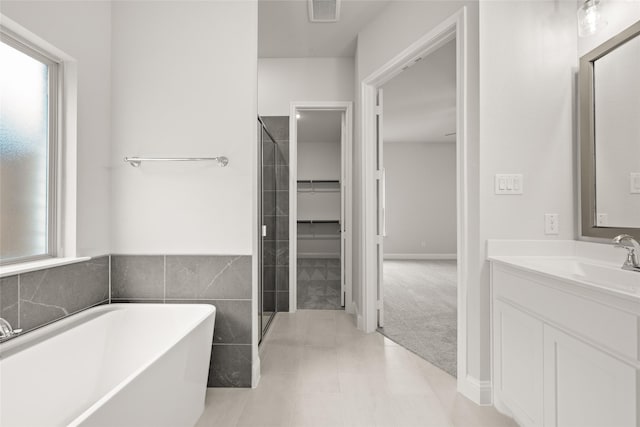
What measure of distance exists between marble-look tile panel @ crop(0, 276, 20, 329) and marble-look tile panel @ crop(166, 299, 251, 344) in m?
0.83

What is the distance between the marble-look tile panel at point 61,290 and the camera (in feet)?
4.89

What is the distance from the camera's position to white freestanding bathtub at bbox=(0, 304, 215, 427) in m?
1.16

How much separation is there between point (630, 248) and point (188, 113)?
2.47m

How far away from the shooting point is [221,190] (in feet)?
6.62

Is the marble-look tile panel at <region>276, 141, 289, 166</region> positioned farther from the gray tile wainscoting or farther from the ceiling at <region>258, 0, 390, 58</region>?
the gray tile wainscoting

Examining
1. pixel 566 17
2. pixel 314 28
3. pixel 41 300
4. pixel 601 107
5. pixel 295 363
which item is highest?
pixel 314 28

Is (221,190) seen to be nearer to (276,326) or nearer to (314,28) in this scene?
(276,326)

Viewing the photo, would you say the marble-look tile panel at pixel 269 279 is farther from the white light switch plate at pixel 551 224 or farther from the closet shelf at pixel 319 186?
the closet shelf at pixel 319 186

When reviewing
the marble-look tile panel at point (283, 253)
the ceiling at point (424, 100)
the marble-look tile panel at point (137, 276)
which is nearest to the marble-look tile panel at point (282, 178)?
the marble-look tile panel at point (283, 253)

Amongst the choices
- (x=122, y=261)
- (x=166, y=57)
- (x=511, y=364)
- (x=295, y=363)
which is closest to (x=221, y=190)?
(x=122, y=261)

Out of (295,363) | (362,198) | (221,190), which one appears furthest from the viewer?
(362,198)

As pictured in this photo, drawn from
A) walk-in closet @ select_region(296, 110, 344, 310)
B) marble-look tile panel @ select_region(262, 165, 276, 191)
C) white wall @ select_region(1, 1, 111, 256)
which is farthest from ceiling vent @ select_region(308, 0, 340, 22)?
walk-in closet @ select_region(296, 110, 344, 310)

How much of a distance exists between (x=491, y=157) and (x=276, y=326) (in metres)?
2.38

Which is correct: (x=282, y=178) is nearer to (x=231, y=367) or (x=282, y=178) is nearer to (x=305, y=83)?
(x=305, y=83)
